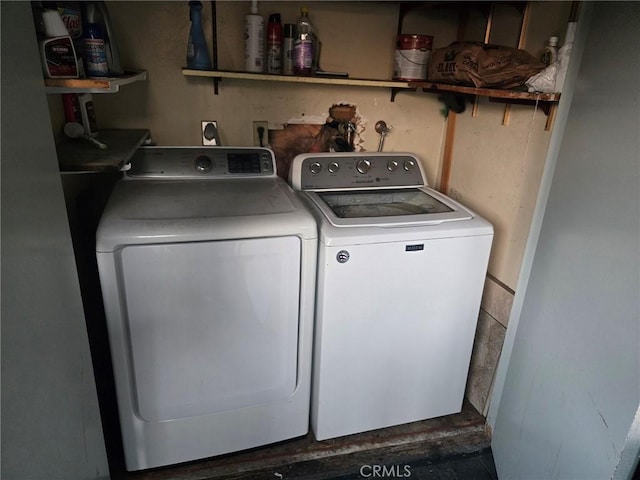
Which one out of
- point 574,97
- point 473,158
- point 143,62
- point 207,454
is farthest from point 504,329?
point 143,62

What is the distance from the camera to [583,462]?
119 cm

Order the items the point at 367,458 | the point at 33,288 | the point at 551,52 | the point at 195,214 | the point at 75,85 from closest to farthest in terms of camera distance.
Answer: the point at 33,288
the point at 75,85
the point at 195,214
the point at 551,52
the point at 367,458

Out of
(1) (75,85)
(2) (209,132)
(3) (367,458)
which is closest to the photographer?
(1) (75,85)

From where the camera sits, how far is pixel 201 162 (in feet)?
5.68

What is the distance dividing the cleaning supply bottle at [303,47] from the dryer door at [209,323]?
0.83m

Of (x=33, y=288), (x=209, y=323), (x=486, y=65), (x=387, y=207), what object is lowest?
(x=209, y=323)

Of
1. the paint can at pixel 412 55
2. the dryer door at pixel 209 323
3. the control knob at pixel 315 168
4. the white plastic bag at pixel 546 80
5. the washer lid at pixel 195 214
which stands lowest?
the dryer door at pixel 209 323

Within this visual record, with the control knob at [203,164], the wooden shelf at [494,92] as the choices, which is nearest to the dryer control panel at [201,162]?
the control knob at [203,164]

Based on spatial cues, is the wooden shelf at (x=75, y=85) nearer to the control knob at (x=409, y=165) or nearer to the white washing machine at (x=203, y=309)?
the white washing machine at (x=203, y=309)

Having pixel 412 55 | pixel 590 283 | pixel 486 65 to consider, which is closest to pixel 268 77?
pixel 412 55

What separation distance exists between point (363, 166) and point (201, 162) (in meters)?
0.69

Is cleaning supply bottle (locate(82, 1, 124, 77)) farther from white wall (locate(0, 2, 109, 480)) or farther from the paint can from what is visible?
the paint can

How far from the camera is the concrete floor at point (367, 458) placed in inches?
63.2

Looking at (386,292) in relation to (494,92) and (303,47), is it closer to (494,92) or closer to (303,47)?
(494,92)
